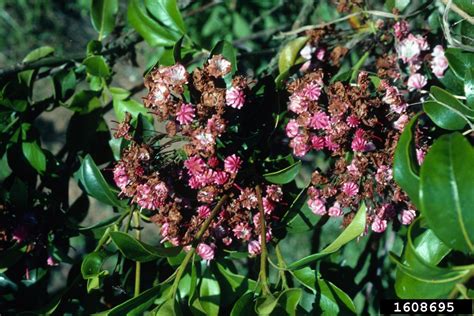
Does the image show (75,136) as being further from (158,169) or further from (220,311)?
(220,311)

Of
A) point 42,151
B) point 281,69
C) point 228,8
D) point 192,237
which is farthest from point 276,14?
point 192,237

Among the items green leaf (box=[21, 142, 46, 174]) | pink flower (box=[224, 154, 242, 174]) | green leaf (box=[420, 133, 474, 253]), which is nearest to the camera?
green leaf (box=[420, 133, 474, 253])

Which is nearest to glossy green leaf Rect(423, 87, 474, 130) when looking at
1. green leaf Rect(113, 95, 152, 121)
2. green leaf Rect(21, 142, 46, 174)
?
green leaf Rect(113, 95, 152, 121)

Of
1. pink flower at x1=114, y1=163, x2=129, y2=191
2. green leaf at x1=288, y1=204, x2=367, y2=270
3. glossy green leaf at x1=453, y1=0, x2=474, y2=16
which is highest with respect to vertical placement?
glossy green leaf at x1=453, y1=0, x2=474, y2=16

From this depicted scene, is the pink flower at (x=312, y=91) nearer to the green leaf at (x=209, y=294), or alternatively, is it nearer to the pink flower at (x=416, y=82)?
the pink flower at (x=416, y=82)

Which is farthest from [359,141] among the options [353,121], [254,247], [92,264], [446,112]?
[92,264]

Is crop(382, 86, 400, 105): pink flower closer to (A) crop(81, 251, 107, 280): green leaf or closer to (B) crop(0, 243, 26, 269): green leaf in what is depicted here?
(A) crop(81, 251, 107, 280): green leaf
